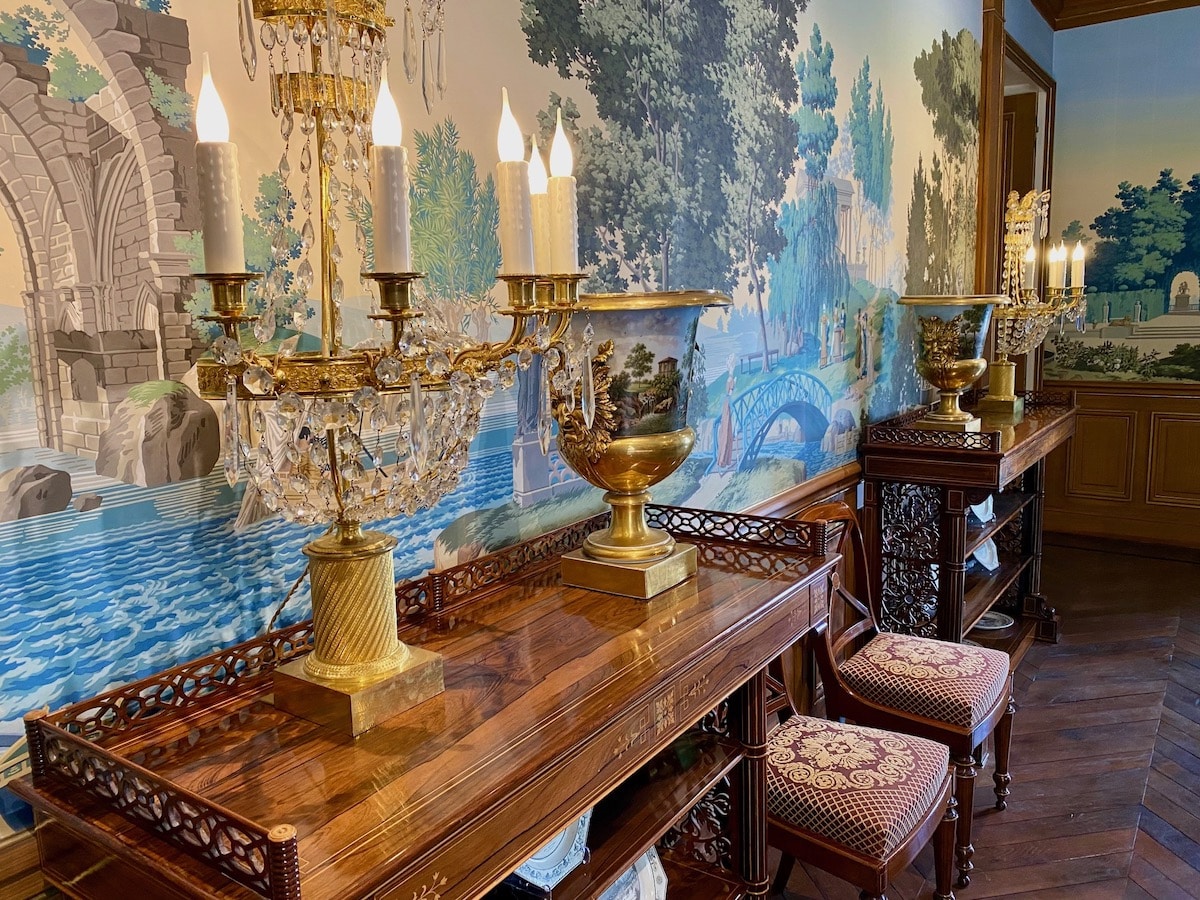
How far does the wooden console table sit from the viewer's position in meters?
2.96

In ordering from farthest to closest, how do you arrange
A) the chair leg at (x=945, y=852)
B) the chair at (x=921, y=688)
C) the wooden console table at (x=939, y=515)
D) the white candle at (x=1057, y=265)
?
1. the white candle at (x=1057, y=265)
2. the wooden console table at (x=939, y=515)
3. the chair at (x=921, y=688)
4. the chair leg at (x=945, y=852)

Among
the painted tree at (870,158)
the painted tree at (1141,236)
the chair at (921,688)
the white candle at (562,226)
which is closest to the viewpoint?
the white candle at (562,226)

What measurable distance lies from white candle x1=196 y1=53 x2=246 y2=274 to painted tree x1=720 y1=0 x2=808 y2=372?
1521mm

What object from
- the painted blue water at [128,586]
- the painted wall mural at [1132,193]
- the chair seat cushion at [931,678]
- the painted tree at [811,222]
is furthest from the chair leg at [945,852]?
the painted wall mural at [1132,193]

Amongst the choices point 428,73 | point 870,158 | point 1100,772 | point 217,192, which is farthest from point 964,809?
point 217,192

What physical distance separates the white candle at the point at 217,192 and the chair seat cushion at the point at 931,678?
2.08 m

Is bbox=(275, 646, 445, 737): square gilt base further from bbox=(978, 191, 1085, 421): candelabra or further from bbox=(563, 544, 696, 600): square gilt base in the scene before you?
bbox=(978, 191, 1085, 421): candelabra

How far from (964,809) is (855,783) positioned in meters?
0.62

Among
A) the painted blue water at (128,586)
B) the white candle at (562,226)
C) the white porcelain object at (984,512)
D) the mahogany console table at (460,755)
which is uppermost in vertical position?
the white candle at (562,226)

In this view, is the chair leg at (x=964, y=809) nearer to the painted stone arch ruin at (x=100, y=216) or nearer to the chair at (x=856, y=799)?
the chair at (x=856, y=799)

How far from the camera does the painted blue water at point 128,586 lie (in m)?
0.94

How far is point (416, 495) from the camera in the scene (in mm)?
1042

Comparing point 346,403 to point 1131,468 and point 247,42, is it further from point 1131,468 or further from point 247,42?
point 1131,468

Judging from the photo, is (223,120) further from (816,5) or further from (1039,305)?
(1039,305)
